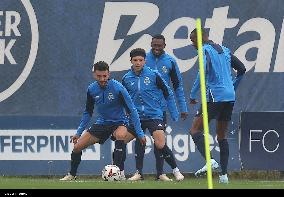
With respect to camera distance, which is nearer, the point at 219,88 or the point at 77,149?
the point at 219,88

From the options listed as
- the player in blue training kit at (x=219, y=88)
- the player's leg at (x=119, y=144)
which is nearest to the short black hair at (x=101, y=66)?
the player's leg at (x=119, y=144)

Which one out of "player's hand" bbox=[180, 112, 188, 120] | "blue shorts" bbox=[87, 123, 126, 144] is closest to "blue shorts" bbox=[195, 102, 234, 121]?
"player's hand" bbox=[180, 112, 188, 120]

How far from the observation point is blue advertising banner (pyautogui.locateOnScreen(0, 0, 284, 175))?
55.7ft

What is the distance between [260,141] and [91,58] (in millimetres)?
2977

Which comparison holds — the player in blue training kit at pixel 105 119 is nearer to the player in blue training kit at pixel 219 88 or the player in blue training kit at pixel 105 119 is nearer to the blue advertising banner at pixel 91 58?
the player in blue training kit at pixel 219 88

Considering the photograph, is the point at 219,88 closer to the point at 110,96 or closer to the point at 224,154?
the point at 224,154

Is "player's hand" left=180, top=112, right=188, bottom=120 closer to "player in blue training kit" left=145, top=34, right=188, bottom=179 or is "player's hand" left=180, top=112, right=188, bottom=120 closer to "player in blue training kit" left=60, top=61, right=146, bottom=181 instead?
"player in blue training kit" left=145, top=34, right=188, bottom=179

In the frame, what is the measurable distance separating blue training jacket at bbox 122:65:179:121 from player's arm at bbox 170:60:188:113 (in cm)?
37

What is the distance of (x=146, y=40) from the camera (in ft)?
56.5

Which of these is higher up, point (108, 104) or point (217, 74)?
point (217, 74)

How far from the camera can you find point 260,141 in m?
17.2

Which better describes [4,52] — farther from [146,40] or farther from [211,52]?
[211,52]

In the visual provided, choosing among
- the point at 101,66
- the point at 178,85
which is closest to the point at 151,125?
the point at 178,85

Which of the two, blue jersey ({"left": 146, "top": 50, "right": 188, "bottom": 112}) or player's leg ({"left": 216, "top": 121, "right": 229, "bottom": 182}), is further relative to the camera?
blue jersey ({"left": 146, "top": 50, "right": 188, "bottom": 112})
